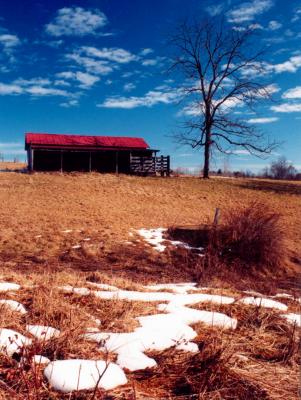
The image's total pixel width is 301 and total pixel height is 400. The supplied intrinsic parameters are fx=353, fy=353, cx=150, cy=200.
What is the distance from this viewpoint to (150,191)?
2264cm

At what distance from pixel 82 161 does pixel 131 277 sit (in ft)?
87.0

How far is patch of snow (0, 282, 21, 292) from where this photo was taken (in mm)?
4390

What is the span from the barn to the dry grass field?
5091mm

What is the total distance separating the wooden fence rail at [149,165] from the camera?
105 feet

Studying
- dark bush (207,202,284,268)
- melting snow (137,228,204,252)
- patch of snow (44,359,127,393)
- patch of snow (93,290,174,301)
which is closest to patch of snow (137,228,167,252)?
melting snow (137,228,204,252)

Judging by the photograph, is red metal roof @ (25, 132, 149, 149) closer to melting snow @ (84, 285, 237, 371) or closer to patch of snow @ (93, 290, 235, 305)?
patch of snow @ (93, 290, 235, 305)

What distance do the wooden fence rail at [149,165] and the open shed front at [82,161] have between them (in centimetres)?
96

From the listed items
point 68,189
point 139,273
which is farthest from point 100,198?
point 139,273

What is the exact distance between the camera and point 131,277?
855cm

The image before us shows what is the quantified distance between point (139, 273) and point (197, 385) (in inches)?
278

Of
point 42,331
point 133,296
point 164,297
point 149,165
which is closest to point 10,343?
point 42,331

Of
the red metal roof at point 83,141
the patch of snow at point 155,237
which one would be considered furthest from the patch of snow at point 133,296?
the red metal roof at point 83,141

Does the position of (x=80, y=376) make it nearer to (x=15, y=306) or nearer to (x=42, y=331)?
(x=42, y=331)

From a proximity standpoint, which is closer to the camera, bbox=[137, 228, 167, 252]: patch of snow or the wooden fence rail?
bbox=[137, 228, 167, 252]: patch of snow
